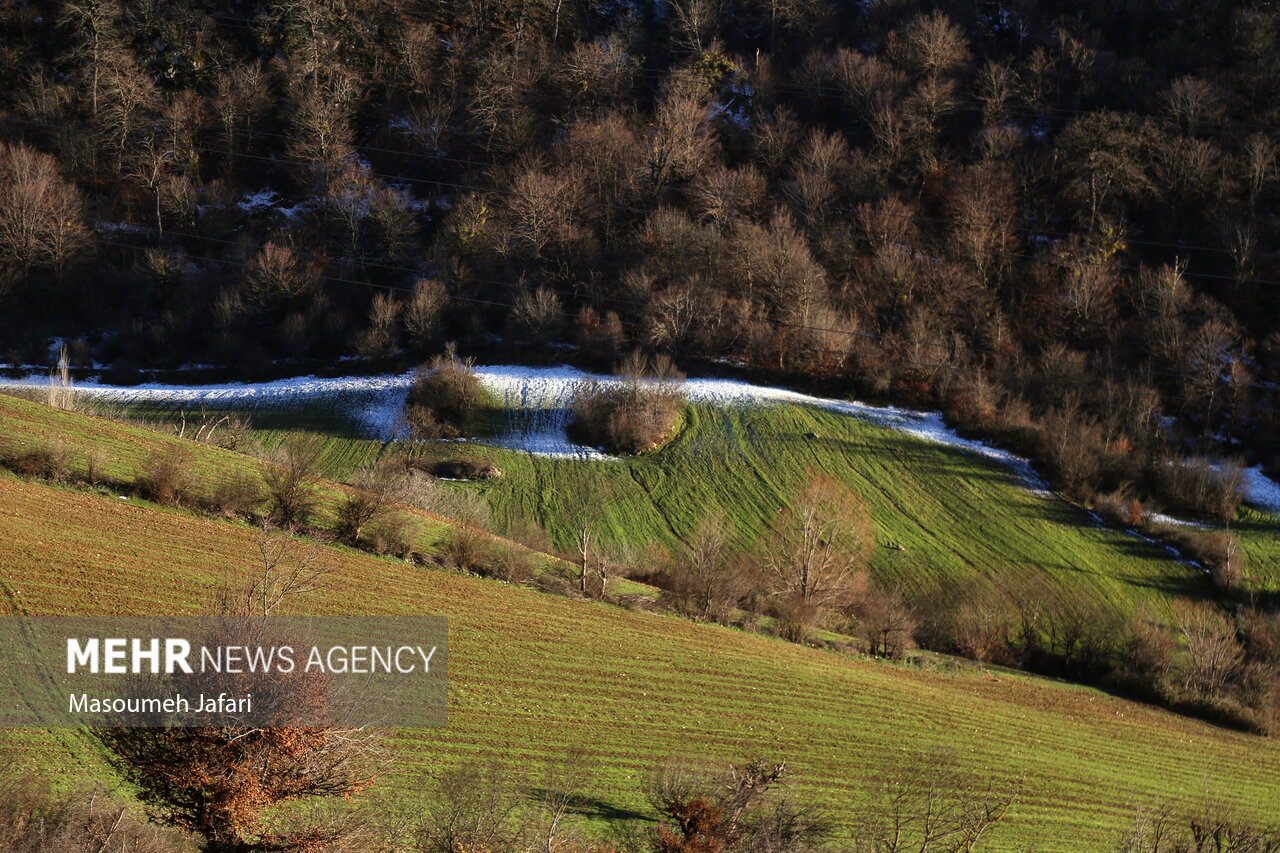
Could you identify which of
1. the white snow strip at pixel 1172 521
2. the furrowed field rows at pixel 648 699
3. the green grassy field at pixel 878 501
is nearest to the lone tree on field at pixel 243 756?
the furrowed field rows at pixel 648 699

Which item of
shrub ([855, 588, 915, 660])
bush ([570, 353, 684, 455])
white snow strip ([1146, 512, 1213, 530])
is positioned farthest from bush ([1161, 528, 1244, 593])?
bush ([570, 353, 684, 455])

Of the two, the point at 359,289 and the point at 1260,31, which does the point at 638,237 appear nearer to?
the point at 359,289

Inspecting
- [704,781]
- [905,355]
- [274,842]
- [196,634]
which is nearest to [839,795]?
[704,781]

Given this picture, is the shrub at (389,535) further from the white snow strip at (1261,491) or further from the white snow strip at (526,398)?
A: the white snow strip at (1261,491)

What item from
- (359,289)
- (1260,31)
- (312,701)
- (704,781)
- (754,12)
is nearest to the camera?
(312,701)

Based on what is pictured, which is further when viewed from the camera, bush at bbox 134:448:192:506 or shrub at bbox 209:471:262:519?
shrub at bbox 209:471:262:519

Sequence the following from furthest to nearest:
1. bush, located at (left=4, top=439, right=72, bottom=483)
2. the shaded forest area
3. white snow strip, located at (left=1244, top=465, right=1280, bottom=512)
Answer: the shaded forest area, white snow strip, located at (left=1244, top=465, right=1280, bottom=512), bush, located at (left=4, top=439, right=72, bottom=483)

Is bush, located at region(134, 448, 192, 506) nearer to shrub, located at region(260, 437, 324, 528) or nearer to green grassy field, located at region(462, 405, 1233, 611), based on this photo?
shrub, located at region(260, 437, 324, 528)
